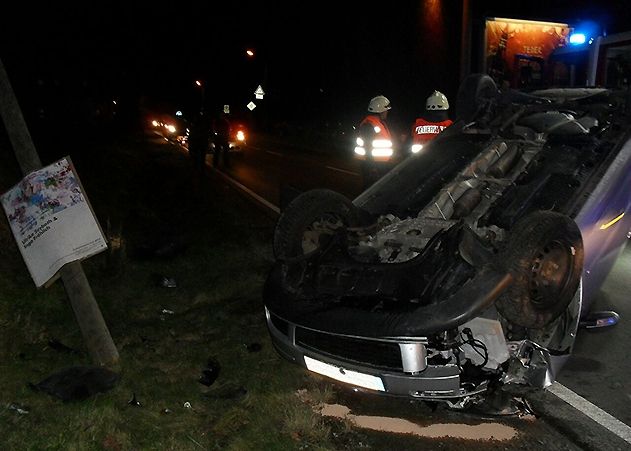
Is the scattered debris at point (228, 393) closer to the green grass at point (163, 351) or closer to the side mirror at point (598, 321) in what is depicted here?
the green grass at point (163, 351)

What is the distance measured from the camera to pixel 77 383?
3.81 metres

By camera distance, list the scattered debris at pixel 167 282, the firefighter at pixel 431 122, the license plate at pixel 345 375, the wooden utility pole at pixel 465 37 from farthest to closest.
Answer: the wooden utility pole at pixel 465 37
the firefighter at pixel 431 122
the scattered debris at pixel 167 282
the license plate at pixel 345 375

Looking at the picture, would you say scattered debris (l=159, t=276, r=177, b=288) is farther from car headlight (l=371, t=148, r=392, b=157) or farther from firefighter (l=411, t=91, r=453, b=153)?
firefighter (l=411, t=91, r=453, b=153)

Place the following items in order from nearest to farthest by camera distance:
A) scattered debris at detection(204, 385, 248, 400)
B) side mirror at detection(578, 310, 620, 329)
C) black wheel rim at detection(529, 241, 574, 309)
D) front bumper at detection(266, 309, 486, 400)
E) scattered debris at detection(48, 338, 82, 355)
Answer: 1. front bumper at detection(266, 309, 486, 400)
2. black wheel rim at detection(529, 241, 574, 309)
3. scattered debris at detection(204, 385, 248, 400)
4. side mirror at detection(578, 310, 620, 329)
5. scattered debris at detection(48, 338, 82, 355)

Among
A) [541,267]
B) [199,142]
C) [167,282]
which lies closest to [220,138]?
[199,142]

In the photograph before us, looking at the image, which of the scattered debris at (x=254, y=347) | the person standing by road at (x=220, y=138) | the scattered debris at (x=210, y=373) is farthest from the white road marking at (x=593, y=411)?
the person standing by road at (x=220, y=138)

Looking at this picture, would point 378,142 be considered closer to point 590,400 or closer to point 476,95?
point 476,95

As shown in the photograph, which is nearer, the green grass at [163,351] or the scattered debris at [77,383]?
the green grass at [163,351]

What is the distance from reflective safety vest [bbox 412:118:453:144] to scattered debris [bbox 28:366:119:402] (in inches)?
169

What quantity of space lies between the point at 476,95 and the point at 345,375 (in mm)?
3213

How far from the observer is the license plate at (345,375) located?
126 inches

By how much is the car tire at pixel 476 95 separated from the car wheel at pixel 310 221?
1786 millimetres

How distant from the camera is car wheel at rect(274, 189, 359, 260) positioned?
4.14 m

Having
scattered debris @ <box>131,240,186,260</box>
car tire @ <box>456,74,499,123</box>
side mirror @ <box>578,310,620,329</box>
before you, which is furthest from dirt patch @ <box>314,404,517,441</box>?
scattered debris @ <box>131,240,186,260</box>
